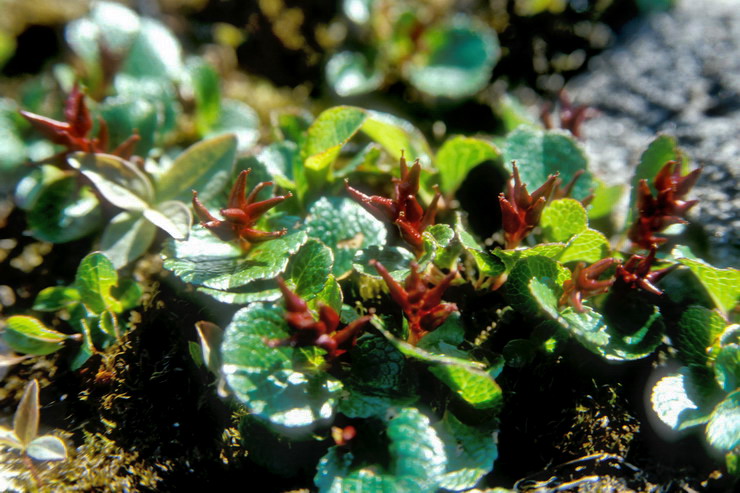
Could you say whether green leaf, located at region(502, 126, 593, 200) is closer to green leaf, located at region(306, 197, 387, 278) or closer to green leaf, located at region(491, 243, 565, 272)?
green leaf, located at region(491, 243, 565, 272)

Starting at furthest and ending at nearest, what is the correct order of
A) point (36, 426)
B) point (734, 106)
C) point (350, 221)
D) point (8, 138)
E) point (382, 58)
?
1. point (382, 58)
2. point (734, 106)
3. point (8, 138)
4. point (350, 221)
5. point (36, 426)

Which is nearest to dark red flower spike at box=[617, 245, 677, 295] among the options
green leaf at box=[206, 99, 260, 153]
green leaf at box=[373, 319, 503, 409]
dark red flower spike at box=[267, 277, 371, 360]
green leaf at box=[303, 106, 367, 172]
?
green leaf at box=[373, 319, 503, 409]

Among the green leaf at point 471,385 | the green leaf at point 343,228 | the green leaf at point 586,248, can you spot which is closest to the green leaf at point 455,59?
the green leaf at point 343,228

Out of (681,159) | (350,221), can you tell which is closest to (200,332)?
(350,221)

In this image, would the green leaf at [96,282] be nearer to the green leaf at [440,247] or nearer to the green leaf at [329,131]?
the green leaf at [329,131]

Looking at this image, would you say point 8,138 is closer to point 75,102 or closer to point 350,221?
point 75,102

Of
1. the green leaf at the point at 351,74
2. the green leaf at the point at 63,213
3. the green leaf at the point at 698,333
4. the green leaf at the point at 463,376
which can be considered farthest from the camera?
the green leaf at the point at 351,74

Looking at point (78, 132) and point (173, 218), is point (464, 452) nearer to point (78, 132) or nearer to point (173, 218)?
point (173, 218)

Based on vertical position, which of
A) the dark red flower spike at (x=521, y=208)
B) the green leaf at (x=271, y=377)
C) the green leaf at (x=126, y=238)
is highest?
the dark red flower spike at (x=521, y=208)
